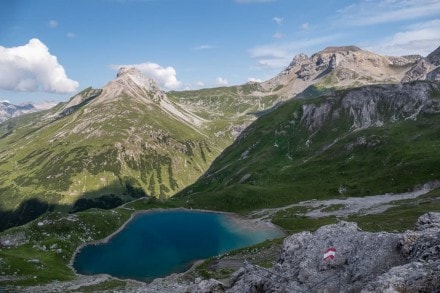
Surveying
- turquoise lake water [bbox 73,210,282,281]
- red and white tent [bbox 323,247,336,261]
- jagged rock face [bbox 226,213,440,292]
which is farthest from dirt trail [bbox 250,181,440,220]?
red and white tent [bbox 323,247,336,261]

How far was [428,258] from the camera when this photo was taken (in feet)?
99.6

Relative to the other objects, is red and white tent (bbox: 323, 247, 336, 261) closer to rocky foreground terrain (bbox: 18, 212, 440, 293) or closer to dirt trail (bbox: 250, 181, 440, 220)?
rocky foreground terrain (bbox: 18, 212, 440, 293)

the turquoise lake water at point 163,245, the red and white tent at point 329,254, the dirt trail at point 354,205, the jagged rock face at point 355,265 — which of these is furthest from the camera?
the dirt trail at point 354,205

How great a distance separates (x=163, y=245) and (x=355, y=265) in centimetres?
11937

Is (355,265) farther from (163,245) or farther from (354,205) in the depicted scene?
(354,205)

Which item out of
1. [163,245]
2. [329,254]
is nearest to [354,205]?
[163,245]

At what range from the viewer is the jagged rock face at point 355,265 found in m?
27.1

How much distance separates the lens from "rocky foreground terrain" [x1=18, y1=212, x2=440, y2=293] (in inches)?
1069

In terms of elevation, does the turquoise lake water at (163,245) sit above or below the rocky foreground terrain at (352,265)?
below

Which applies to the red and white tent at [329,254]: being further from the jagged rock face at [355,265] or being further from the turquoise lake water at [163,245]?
the turquoise lake water at [163,245]

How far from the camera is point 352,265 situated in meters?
35.8

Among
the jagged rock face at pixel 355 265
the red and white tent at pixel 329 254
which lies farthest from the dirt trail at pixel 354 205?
the red and white tent at pixel 329 254

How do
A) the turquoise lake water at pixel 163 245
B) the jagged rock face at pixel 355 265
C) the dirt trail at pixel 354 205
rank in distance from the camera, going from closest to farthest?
the jagged rock face at pixel 355 265, the turquoise lake water at pixel 163 245, the dirt trail at pixel 354 205

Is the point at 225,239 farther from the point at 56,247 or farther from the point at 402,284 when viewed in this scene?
the point at 402,284
